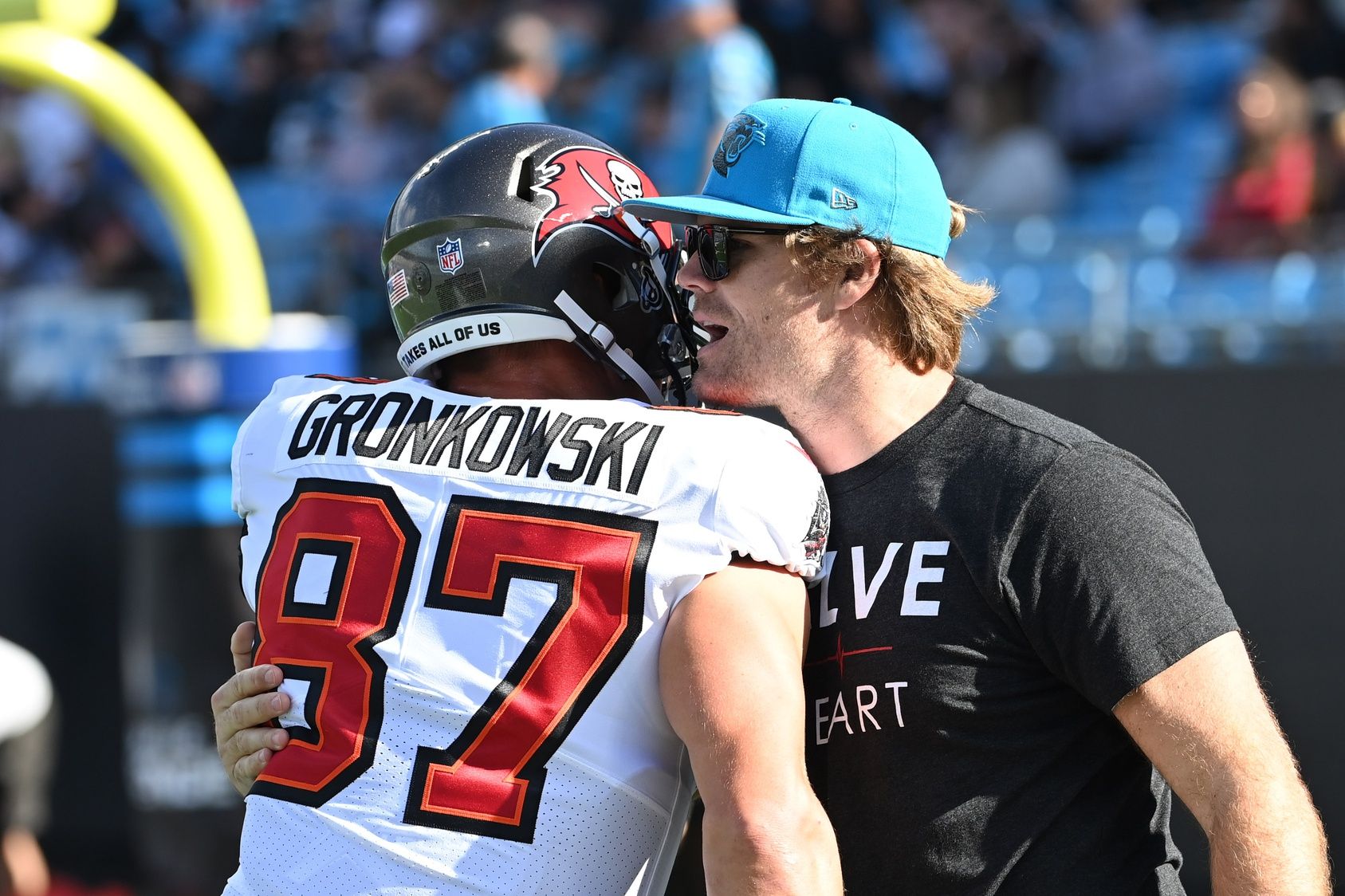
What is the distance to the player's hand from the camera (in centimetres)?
248

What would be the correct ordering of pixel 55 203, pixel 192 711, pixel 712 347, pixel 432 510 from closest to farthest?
pixel 432 510 → pixel 712 347 → pixel 192 711 → pixel 55 203

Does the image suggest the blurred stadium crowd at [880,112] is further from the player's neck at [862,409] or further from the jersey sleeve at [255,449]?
the jersey sleeve at [255,449]

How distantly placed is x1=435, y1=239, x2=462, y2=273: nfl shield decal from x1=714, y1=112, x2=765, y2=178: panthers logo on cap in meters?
0.47

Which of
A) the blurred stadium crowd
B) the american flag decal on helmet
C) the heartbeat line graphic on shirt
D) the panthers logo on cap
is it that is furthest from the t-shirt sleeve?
the blurred stadium crowd

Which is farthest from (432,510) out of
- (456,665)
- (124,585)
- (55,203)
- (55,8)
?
(55,203)

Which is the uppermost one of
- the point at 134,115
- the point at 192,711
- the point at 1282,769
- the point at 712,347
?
the point at 134,115

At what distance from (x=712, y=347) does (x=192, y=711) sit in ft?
14.2

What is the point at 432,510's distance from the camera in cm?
238

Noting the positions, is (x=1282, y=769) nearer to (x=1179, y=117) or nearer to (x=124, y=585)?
(x=124, y=585)

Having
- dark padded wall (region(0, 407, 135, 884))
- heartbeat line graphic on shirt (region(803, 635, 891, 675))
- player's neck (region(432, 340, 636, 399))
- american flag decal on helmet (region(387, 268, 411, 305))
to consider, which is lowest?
dark padded wall (region(0, 407, 135, 884))

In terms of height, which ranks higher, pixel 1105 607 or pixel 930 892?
pixel 1105 607

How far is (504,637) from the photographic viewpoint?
2.29 m

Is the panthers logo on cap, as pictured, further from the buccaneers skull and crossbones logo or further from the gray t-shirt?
the gray t-shirt

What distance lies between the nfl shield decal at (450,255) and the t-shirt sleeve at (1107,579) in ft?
3.44
